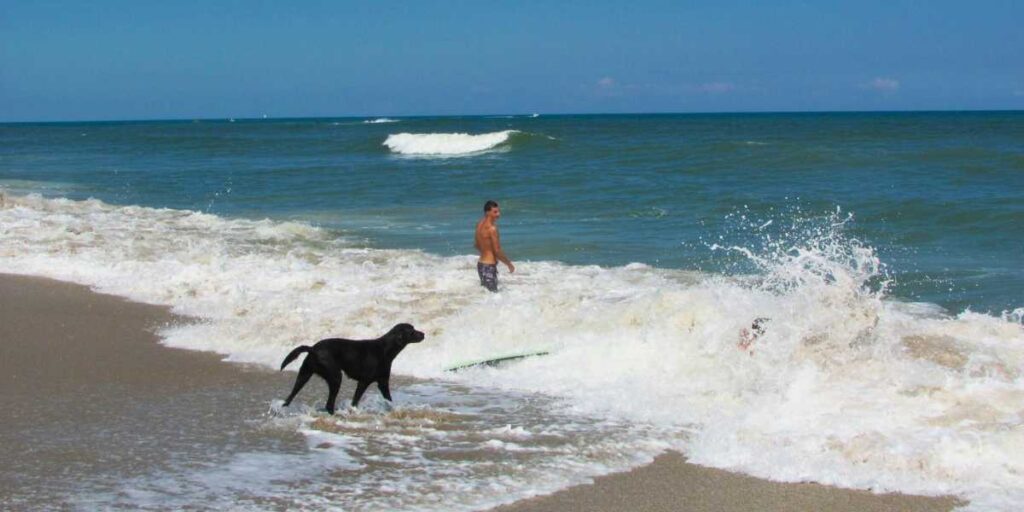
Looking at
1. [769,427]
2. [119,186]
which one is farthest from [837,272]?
[119,186]

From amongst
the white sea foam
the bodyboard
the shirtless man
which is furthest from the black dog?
the shirtless man

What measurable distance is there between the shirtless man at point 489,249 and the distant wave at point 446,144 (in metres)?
42.7

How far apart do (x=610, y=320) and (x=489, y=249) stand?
2547mm

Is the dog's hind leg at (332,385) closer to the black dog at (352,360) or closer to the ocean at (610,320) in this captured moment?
the black dog at (352,360)

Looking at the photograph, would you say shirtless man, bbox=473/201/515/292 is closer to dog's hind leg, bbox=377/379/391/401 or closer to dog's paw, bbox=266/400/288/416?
dog's hind leg, bbox=377/379/391/401

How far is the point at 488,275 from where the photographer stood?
1245cm

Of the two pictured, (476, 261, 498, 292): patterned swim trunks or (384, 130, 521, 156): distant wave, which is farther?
(384, 130, 521, 156): distant wave

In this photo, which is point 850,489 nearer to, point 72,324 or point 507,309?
point 507,309

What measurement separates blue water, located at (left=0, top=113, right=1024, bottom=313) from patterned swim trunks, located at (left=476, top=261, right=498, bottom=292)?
13.1ft

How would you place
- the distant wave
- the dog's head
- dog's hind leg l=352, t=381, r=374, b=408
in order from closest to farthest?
dog's hind leg l=352, t=381, r=374, b=408, the dog's head, the distant wave

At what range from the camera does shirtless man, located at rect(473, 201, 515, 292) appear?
1227cm

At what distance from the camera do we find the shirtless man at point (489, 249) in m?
12.3

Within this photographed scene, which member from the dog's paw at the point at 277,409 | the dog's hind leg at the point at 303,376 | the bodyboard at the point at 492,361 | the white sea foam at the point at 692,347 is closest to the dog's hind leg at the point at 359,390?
the dog's hind leg at the point at 303,376

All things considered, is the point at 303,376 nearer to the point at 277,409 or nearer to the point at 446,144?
the point at 277,409
